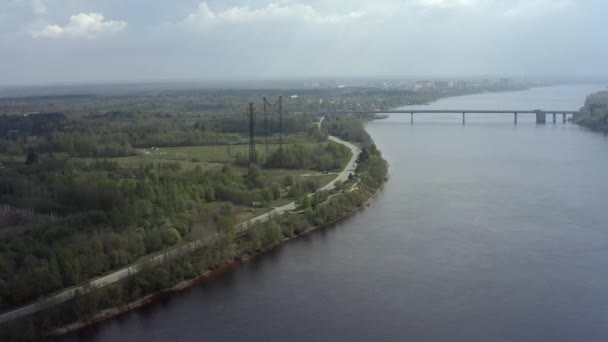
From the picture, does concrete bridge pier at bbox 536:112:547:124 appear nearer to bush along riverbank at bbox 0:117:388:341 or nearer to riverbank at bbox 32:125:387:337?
riverbank at bbox 32:125:387:337

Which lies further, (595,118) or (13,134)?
(595,118)

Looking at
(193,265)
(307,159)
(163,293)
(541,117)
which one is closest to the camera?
(163,293)

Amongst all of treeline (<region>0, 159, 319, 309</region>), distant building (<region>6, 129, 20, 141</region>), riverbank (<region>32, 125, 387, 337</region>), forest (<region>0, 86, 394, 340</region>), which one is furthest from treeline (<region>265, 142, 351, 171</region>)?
distant building (<region>6, 129, 20, 141</region>)

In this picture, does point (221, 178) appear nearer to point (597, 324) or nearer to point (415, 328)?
point (415, 328)

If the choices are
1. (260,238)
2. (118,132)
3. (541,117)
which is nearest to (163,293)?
(260,238)

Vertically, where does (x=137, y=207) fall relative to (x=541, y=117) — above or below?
below

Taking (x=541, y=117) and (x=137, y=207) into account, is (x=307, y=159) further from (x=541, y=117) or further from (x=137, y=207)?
(x=541, y=117)
